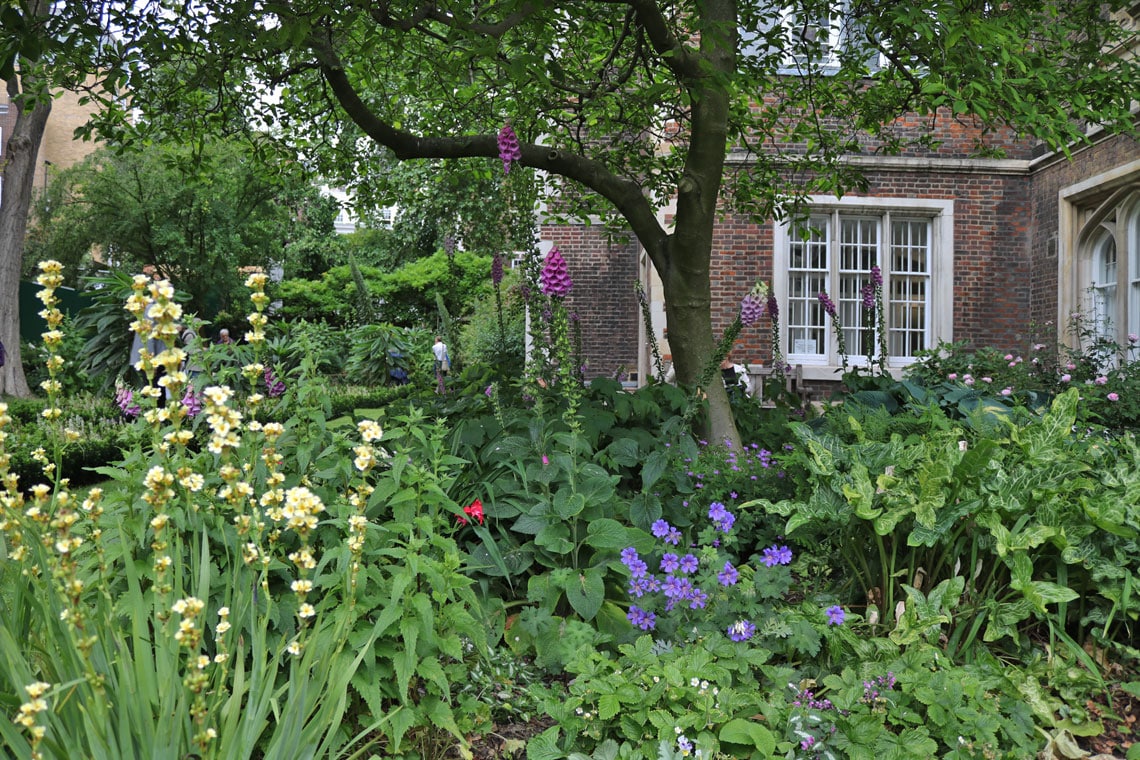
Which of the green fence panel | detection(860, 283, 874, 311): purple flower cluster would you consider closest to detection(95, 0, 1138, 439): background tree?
detection(860, 283, 874, 311): purple flower cluster

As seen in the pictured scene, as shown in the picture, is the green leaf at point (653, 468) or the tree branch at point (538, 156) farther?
the tree branch at point (538, 156)

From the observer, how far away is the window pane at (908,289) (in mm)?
12047

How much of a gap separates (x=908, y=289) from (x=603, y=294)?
4.84 metres

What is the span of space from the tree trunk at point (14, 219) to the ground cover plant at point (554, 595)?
12.1 meters

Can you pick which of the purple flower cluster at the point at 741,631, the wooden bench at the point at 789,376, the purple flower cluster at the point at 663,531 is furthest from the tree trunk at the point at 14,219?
the purple flower cluster at the point at 741,631

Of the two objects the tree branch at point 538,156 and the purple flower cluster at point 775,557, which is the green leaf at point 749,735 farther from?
the tree branch at point 538,156

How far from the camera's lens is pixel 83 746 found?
172cm

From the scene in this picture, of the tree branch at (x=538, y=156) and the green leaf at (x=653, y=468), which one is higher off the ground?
the tree branch at (x=538, y=156)

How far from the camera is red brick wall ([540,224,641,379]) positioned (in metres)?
14.3

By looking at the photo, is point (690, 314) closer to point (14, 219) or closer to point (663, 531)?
point (663, 531)

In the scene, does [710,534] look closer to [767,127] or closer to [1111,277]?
[767,127]

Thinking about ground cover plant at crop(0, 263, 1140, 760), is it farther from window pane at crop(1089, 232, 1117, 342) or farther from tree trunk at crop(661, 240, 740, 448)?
window pane at crop(1089, 232, 1117, 342)

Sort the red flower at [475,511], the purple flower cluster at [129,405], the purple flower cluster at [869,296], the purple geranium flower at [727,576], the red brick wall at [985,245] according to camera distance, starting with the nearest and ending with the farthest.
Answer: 1. the purple geranium flower at [727,576]
2. the red flower at [475,511]
3. the purple flower cluster at [129,405]
4. the purple flower cluster at [869,296]
5. the red brick wall at [985,245]

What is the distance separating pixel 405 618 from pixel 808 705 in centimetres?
118
